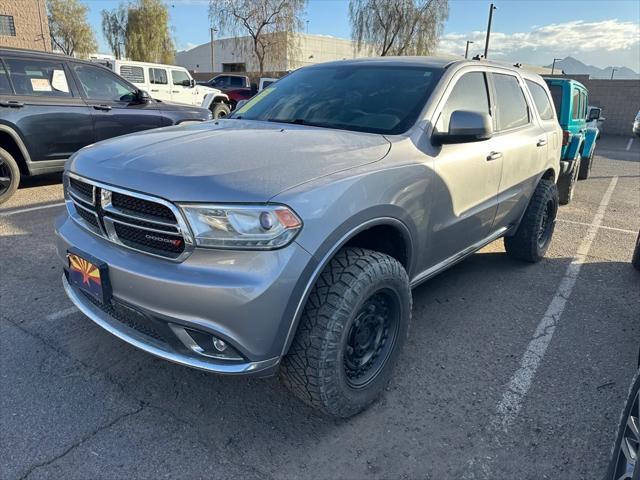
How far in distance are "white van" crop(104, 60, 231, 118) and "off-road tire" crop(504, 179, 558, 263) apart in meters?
11.3

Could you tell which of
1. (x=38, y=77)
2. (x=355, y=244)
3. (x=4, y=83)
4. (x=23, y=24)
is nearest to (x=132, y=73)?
(x=38, y=77)

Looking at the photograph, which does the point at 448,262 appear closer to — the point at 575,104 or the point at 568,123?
the point at 568,123

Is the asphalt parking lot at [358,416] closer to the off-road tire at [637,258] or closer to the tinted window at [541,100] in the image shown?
the off-road tire at [637,258]

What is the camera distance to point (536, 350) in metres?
3.33

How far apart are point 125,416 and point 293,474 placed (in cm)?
95

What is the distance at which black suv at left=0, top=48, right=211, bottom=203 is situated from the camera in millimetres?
6070

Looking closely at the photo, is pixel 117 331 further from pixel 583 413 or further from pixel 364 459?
pixel 583 413

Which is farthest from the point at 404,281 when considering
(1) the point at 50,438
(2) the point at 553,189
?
(2) the point at 553,189

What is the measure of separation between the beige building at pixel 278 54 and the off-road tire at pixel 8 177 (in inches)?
886

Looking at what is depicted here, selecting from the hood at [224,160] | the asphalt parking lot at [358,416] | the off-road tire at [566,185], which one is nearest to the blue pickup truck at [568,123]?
the off-road tire at [566,185]

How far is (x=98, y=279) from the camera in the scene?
2271 mm

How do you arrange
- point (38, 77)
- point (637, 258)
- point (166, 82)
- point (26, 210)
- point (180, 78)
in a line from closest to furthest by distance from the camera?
point (637, 258) < point (26, 210) < point (38, 77) < point (166, 82) < point (180, 78)

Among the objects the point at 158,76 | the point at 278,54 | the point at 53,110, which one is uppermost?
the point at 278,54

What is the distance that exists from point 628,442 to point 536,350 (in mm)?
1500
